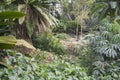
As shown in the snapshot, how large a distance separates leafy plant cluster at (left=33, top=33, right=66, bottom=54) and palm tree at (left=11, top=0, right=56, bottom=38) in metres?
0.23

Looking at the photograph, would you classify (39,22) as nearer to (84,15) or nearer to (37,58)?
(37,58)

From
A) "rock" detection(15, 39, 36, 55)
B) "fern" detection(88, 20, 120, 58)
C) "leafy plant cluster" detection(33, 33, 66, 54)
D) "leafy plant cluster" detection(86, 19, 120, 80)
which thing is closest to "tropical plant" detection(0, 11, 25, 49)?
"rock" detection(15, 39, 36, 55)

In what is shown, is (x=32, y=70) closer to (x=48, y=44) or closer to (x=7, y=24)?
(x=7, y=24)

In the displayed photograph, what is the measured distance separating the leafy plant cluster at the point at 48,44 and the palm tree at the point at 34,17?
0.23 m

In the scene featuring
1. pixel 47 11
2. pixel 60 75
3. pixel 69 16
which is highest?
Result: pixel 47 11

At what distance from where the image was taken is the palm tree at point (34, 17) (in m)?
8.29

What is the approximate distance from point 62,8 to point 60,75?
448 inches

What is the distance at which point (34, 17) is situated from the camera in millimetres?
8555

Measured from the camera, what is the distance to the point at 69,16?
1670cm

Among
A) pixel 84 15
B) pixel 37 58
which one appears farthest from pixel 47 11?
pixel 84 15

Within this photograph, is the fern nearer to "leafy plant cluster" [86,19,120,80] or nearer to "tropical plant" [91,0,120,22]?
"leafy plant cluster" [86,19,120,80]

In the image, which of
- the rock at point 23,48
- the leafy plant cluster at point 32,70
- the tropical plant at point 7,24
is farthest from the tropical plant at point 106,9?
the tropical plant at point 7,24

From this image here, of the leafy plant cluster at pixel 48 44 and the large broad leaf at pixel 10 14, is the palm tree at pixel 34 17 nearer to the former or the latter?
the leafy plant cluster at pixel 48 44

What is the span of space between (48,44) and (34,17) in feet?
3.14
